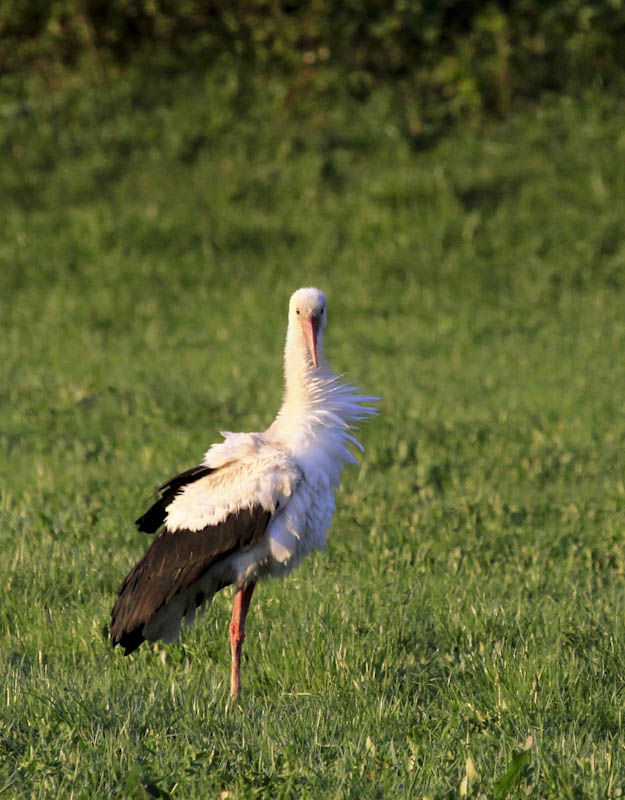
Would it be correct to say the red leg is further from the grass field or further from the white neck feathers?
the white neck feathers

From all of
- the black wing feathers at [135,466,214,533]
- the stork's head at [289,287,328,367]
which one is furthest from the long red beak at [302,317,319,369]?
the black wing feathers at [135,466,214,533]

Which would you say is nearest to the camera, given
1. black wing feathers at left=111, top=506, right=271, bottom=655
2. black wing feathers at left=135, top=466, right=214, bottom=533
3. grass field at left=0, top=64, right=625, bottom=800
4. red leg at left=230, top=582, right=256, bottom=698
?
grass field at left=0, top=64, right=625, bottom=800

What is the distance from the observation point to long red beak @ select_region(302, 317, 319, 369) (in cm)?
555

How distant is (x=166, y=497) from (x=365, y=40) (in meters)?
15.5

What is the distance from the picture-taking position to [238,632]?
5.18m

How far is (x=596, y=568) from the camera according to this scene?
6941 mm

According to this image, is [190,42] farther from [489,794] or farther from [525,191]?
[489,794]

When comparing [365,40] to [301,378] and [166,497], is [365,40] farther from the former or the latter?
[166,497]

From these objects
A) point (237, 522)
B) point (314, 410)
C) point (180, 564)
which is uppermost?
point (314, 410)

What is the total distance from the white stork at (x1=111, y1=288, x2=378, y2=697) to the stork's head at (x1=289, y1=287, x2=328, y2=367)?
0.88 feet

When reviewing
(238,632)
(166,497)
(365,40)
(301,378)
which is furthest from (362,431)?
(365,40)

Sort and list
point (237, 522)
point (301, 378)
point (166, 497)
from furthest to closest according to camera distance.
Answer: point (301, 378), point (166, 497), point (237, 522)

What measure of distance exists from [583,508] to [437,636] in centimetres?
273

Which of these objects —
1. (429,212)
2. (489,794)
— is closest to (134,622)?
(489,794)
